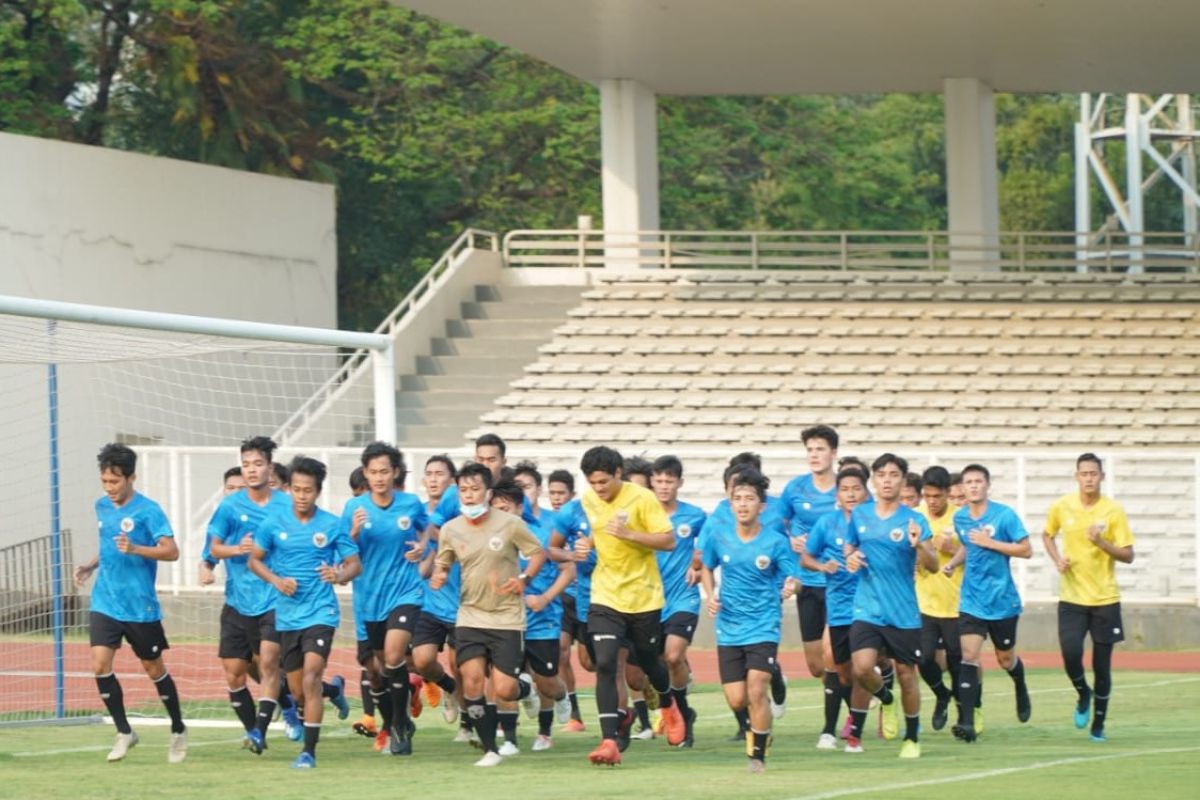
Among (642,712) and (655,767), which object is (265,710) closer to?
(655,767)

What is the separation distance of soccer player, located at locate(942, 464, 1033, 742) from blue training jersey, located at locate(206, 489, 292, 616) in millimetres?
4820

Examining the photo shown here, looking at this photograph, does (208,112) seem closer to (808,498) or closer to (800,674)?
(800,674)

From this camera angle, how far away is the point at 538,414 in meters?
29.7

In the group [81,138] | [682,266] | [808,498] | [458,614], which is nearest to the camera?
[458,614]

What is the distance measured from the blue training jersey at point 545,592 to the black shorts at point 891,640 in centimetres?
189

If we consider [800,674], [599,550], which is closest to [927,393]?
[800,674]

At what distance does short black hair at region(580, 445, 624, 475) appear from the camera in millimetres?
12281

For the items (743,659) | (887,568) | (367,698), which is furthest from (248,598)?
(887,568)

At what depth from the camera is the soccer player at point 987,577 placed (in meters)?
14.8

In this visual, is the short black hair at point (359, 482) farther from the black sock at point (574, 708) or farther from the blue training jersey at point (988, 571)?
the blue training jersey at point (988, 571)

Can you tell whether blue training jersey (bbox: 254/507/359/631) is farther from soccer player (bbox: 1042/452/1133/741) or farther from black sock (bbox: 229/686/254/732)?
soccer player (bbox: 1042/452/1133/741)

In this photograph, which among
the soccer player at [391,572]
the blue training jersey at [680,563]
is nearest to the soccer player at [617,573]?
the blue training jersey at [680,563]

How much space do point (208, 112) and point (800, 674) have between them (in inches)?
829

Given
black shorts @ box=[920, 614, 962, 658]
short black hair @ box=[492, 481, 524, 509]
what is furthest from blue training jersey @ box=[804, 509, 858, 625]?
short black hair @ box=[492, 481, 524, 509]
